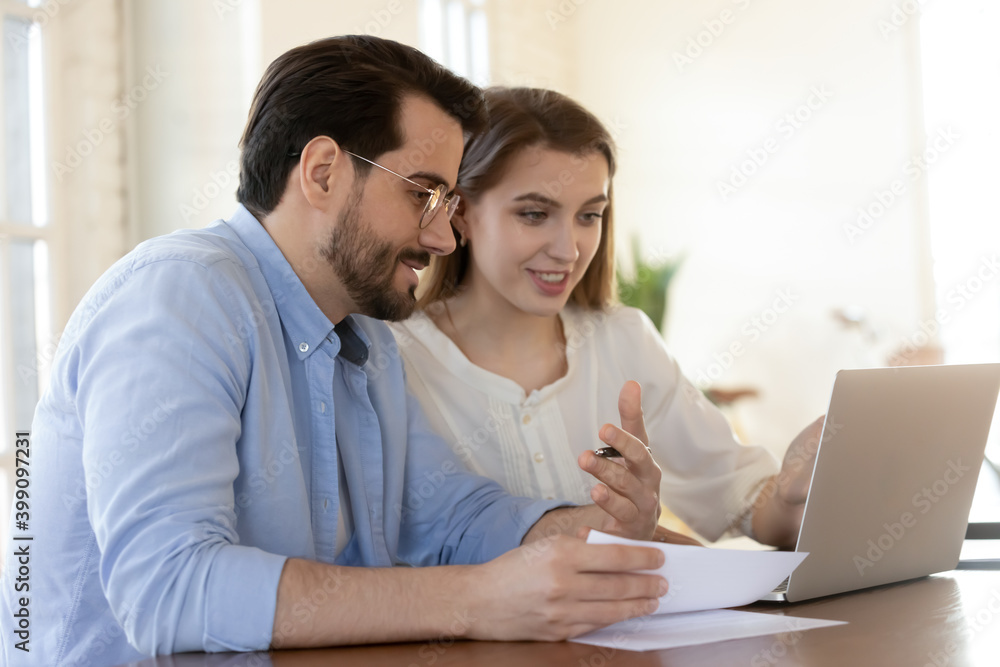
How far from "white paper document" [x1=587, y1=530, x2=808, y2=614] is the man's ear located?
693 millimetres

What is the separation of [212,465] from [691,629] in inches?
21.9

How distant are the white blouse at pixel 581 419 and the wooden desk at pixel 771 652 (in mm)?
774

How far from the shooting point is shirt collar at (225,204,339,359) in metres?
1.28

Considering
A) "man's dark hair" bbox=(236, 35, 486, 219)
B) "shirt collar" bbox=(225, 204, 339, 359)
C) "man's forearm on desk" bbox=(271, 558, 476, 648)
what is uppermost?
"man's dark hair" bbox=(236, 35, 486, 219)

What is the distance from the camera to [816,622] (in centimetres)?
101

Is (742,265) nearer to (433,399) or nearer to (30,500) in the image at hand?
(433,399)

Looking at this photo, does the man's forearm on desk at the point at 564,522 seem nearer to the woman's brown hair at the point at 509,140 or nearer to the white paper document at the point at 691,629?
the white paper document at the point at 691,629

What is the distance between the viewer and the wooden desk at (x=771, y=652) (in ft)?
2.77

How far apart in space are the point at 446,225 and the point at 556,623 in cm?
75

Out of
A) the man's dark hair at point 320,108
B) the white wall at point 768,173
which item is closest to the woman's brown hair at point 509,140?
the man's dark hair at point 320,108

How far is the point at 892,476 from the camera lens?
1182mm

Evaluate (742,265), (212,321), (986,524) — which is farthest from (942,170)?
(212,321)

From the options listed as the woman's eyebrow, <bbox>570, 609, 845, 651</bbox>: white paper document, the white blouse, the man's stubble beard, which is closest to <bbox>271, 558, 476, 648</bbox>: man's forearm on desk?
<bbox>570, 609, 845, 651</bbox>: white paper document

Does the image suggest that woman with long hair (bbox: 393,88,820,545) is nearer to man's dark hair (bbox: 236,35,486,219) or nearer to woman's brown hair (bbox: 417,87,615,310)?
woman's brown hair (bbox: 417,87,615,310)
